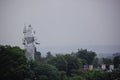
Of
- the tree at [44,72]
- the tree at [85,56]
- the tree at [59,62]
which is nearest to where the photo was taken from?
the tree at [44,72]

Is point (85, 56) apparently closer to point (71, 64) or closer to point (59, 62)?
point (71, 64)

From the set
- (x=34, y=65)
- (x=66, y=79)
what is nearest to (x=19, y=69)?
(x=34, y=65)

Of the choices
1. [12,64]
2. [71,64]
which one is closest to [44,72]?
[12,64]

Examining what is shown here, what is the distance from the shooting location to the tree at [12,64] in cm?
3853

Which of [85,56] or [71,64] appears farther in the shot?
[85,56]

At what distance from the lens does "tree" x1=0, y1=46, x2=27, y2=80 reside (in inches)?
1517

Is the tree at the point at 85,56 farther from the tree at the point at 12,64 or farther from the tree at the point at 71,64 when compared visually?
the tree at the point at 12,64

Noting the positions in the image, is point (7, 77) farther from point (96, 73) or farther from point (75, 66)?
point (75, 66)

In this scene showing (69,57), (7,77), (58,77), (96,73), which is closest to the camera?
(7,77)

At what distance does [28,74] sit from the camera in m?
40.0

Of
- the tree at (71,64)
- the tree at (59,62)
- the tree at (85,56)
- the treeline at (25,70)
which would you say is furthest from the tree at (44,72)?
the tree at (85,56)

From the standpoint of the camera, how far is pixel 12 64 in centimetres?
3966

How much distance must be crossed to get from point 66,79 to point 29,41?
31.4 ft

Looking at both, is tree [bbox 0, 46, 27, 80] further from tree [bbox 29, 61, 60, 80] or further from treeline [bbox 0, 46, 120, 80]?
tree [bbox 29, 61, 60, 80]
